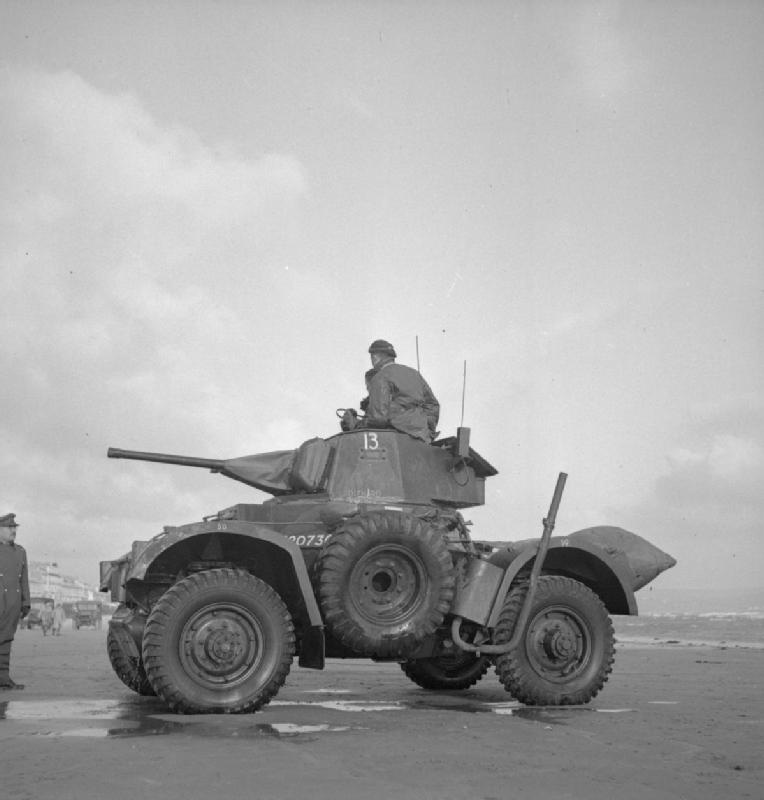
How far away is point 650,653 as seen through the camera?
71.9 ft

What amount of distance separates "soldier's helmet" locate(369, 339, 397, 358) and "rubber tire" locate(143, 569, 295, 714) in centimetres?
332

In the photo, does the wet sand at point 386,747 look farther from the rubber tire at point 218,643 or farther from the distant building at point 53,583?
the distant building at point 53,583

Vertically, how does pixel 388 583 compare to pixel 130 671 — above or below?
above

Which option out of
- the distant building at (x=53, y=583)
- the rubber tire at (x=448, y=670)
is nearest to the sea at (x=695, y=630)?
the rubber tire at (x=448, y=670)

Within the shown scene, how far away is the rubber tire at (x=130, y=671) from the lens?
1109 cm

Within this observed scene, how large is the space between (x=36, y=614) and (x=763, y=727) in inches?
1662

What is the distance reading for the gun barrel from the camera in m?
11.2

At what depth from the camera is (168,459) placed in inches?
444

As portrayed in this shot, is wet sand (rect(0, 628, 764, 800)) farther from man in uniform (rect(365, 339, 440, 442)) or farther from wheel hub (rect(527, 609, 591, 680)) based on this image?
man in uniform (rect(365, 339, 440, 442))

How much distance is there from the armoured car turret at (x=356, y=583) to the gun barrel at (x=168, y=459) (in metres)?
0.02

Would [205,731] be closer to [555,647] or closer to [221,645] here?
[221,645]

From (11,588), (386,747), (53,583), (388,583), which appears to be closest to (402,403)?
(388,583)

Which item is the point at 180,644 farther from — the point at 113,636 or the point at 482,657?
the point at 482,657

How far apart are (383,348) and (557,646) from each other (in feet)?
12.0
